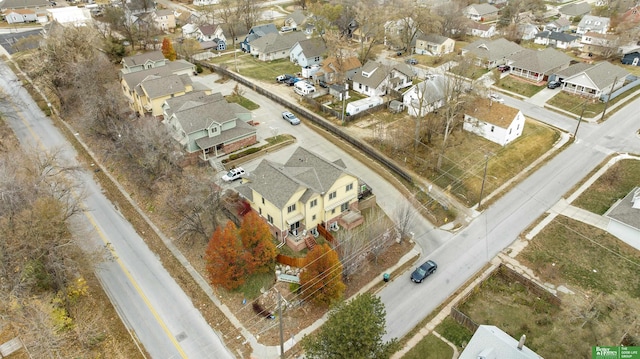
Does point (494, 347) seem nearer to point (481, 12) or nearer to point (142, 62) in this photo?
point (142, 62)

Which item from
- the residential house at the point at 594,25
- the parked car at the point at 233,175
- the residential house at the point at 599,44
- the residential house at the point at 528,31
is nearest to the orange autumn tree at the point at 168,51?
the parked car at the point at 233,175

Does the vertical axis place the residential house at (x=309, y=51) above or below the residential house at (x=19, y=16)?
below

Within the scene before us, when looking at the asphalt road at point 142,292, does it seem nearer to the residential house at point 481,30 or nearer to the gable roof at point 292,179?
the gable roof at point 292,179

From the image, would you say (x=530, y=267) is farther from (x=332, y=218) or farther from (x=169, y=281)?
(x=169, y=281)

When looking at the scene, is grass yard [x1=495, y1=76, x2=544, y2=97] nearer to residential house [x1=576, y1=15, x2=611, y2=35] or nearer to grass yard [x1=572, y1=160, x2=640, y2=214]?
grass yard [x1=572, y1=160, x2=640, y2=214]

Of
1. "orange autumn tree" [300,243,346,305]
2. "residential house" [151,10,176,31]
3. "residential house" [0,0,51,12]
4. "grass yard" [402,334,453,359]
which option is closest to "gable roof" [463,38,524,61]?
"orange autumn tree" [300,243,346,305]

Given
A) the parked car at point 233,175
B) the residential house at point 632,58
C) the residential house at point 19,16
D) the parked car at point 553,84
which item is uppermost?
the residential house at point 19,16
